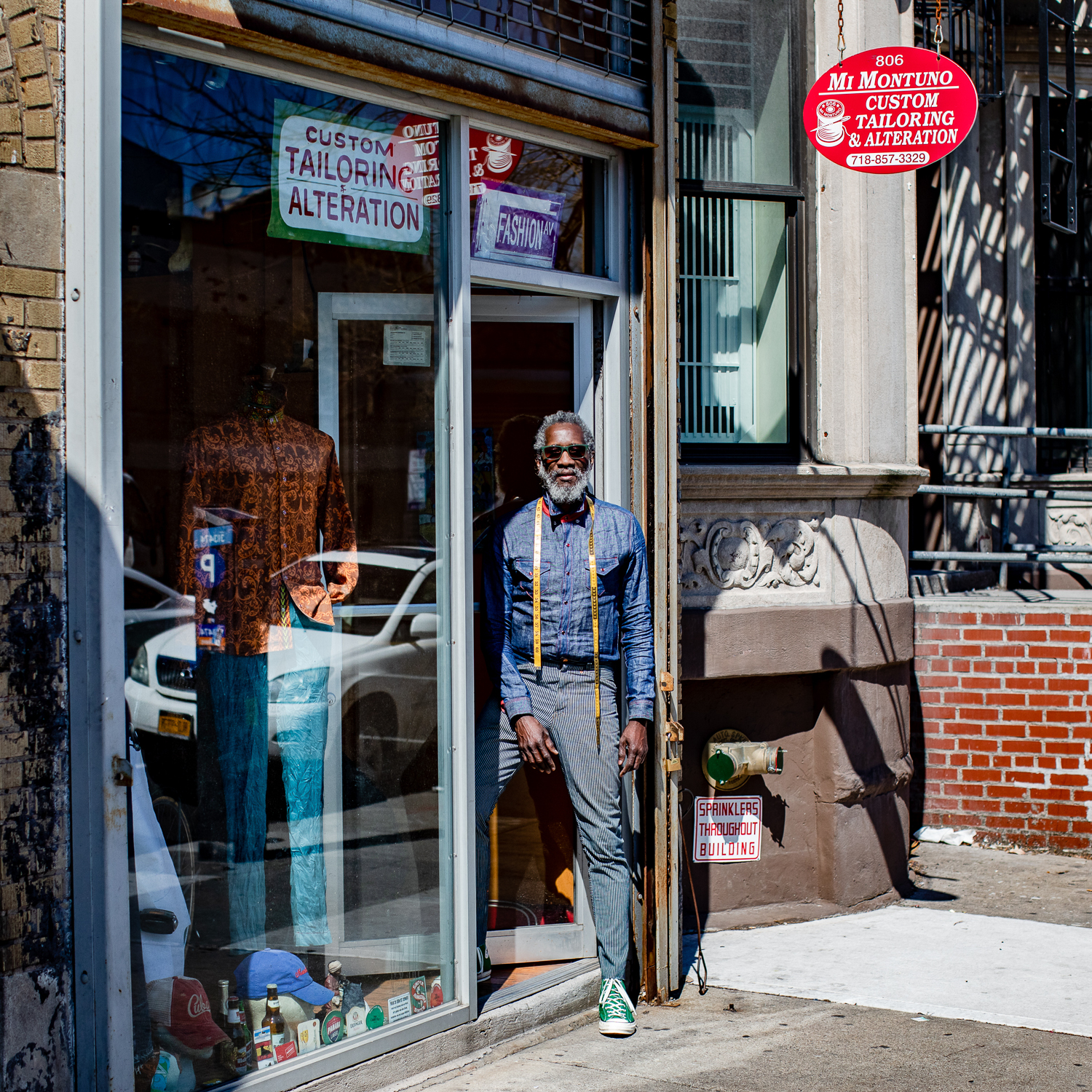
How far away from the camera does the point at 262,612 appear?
446cm

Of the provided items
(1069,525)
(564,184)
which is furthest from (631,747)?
(1069,525)

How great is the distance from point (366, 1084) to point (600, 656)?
175 centimetres

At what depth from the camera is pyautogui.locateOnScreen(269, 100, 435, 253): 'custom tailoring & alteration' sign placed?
4.44 metres

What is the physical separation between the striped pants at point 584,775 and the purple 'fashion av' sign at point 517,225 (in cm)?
162

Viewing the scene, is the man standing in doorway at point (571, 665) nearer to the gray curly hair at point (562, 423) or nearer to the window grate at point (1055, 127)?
the gray curly hair at point (562, 423)

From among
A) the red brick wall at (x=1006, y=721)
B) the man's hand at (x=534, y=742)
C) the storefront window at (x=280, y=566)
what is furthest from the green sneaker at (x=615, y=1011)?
the red brick wall at (x=1006, y=721)

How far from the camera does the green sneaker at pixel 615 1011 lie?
4.97 meters

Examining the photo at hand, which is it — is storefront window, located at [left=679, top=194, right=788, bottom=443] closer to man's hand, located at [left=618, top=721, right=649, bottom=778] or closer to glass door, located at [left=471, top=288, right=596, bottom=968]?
glass door, located at [left=471, top=288, right=596, bottom=968]

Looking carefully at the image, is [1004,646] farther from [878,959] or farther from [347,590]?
[347,590]

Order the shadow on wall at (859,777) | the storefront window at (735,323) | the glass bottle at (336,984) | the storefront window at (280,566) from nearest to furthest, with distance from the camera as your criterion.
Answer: the storefront window at (280,566), the glass bottle at (336,984), the shadow on wall at (859,777), the storefront window at (735,323)

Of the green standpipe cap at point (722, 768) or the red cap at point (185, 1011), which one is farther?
the green standpipe cap at point (722, 768)

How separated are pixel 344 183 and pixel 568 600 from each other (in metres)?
1.74

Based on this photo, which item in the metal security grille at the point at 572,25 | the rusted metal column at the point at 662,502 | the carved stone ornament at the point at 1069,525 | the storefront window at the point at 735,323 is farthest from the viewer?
the carved stone ornament at the point at 1069,525

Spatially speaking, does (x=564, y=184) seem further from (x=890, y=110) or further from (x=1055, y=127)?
(x=1055, y=127)
